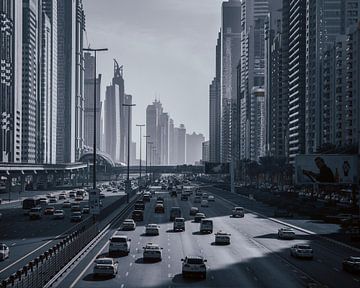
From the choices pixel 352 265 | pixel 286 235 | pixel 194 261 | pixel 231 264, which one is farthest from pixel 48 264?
pixel 286 235

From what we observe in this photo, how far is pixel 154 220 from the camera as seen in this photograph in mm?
87438

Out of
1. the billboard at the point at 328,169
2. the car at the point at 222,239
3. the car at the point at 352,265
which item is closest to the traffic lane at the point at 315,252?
the car at the point at 352,265

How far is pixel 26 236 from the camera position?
204 feet

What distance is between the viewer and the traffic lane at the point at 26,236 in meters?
43.2

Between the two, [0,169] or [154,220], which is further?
[0,169]

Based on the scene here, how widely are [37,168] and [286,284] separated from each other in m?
154

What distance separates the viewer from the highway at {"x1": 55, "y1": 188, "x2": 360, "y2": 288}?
36.0m

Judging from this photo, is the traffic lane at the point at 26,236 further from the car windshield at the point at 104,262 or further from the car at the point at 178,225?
the car at the point at 178,225

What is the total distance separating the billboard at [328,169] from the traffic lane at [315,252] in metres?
10.9

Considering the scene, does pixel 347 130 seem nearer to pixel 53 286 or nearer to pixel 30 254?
pixel 30 254

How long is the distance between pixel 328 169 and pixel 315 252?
136ft

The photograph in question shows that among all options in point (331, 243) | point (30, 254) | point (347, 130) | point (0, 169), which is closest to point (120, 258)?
point (30, 254)

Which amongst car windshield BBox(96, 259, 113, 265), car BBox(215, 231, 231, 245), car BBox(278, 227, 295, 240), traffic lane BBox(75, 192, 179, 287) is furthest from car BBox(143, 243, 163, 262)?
car BBox(278, 227, 295, 240)

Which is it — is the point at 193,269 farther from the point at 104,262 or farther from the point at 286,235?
the point at 286,235
